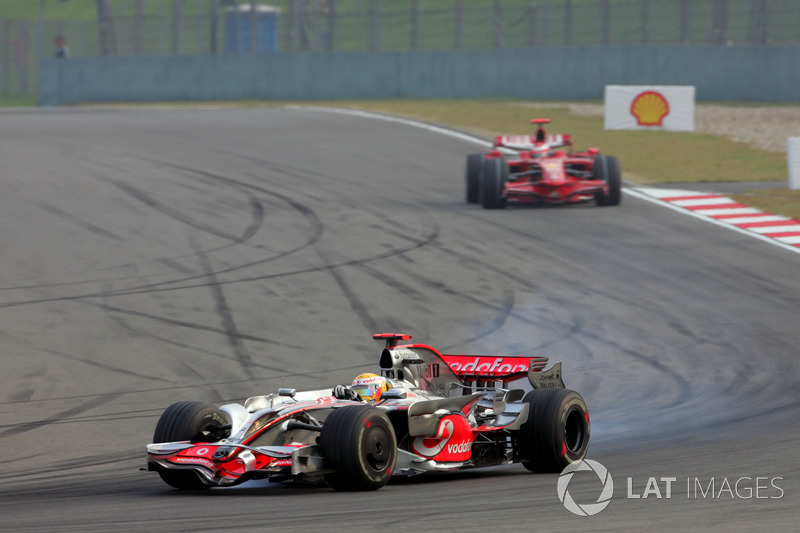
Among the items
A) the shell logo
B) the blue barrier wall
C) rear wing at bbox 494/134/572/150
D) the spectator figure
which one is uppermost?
the spectator figure

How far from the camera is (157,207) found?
20.4m

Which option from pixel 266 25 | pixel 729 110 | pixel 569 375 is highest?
pixel 266 25

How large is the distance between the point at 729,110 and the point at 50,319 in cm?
2794

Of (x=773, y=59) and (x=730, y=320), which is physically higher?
(x=773, y=59)

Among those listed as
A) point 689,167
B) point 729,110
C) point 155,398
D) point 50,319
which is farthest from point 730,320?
point 729,110

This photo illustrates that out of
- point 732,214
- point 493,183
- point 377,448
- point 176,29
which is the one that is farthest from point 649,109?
point 377,448

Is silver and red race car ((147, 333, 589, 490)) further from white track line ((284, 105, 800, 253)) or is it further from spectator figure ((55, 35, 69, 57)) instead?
spectator figure ((55, 35, 69, 57))

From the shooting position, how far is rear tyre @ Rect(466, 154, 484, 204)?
21.3m

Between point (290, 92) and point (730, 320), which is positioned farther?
point (290, 92)

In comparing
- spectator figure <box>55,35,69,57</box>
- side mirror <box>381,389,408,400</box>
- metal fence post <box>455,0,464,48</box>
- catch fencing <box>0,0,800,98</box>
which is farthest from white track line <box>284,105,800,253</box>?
spectator figure <box>55,35,69,57</box>

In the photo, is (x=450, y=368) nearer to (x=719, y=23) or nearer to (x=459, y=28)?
(x=719, y=23)

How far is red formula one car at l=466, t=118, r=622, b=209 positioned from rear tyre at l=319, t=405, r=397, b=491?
13536 mm

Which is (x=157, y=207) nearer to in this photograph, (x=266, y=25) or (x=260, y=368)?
(x=260, y=368)

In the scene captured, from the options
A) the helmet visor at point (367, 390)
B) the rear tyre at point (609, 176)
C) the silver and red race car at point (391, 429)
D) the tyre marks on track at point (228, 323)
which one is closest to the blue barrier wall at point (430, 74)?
the rear tyre at point (609, 176)
